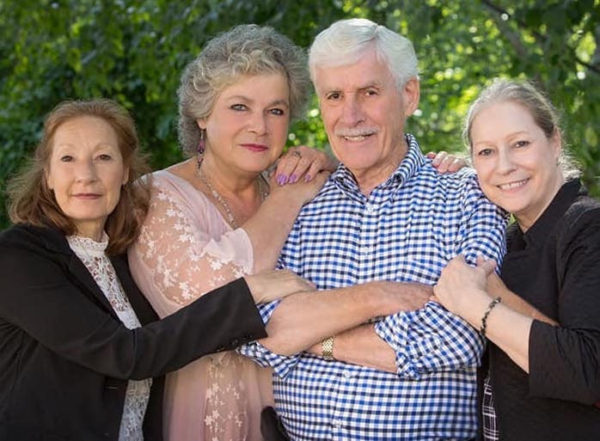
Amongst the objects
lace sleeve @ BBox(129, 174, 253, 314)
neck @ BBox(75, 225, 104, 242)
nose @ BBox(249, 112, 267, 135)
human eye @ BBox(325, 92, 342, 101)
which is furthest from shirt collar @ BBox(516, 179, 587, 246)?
neck @ BBox(75, 225, 104, 242)

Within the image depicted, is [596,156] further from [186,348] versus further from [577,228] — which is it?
[186,348]

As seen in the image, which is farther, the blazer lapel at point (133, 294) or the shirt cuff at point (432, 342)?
the blazer lapel at point (133, 294)

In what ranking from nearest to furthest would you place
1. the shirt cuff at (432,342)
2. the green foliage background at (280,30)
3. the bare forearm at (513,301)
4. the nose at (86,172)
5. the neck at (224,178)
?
the bare forearm at (513,301)
the shirt cuff at (432,342)
the nose at (86,172)
the neck at (224,178)
the green foliage background at (280,30)

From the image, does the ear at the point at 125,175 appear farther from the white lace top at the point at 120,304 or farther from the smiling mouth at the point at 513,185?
the smiling mouth at the point at 513,185

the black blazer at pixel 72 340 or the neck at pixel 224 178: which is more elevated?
the neck at pixel 224 178

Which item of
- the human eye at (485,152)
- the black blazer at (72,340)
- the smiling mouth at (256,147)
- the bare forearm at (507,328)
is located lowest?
the black blazer at (72,340)

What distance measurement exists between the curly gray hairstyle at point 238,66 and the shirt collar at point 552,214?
1027 millimetres

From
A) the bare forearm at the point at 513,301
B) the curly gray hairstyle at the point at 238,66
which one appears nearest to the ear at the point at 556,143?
the bare forearm at the point at 513,301

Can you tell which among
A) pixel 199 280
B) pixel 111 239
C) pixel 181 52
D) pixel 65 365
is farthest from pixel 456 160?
pixel 181 52

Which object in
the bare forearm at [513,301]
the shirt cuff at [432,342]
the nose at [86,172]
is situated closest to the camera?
the bare forearm at [513,301]

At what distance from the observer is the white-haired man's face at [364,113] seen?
3148 millimetres

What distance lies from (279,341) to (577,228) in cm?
92

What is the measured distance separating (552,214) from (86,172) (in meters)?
1.38

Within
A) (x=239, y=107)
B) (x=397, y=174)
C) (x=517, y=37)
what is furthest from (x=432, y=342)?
(x=517, y=37)
